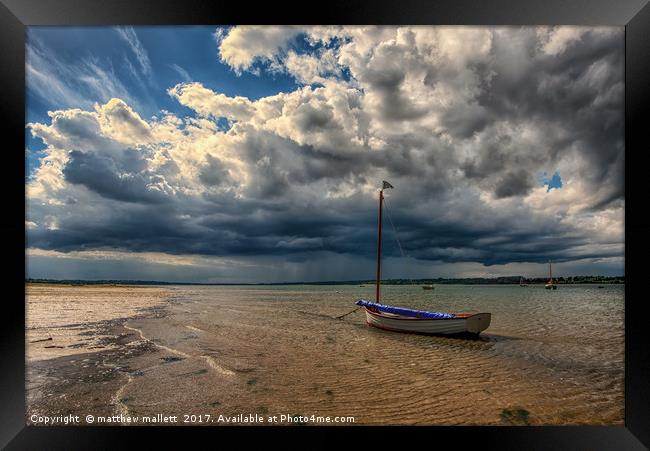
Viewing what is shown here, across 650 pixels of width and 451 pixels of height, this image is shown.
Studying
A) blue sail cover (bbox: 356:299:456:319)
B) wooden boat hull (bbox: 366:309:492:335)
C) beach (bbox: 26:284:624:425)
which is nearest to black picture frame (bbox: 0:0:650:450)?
beach (bbox: 26:284:624:425)

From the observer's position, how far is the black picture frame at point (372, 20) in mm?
3949

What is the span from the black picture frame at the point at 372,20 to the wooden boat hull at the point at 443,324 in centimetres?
723

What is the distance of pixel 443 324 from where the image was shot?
37.6ft

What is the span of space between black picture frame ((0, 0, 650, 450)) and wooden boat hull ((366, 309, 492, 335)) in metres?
7.23

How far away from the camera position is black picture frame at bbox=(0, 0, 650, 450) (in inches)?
155

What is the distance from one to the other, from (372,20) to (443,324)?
10.6 metres

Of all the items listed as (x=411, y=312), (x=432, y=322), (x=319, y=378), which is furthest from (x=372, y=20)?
(x=411, y=312)

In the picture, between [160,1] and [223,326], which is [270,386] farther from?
[223,326]

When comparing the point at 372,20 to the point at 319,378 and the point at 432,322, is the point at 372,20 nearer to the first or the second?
the point at 319,378

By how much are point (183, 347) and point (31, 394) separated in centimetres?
389

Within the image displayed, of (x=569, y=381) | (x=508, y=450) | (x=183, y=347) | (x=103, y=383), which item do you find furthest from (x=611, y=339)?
(x=103, y=383)

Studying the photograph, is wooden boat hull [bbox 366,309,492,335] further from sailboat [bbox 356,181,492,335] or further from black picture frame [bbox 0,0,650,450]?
black picture frame [bbox 0,0,650,450]

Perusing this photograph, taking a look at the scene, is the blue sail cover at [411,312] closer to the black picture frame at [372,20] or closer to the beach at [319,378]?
the beach at [319,378]

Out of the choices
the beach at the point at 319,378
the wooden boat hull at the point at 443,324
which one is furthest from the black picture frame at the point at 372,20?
the wooden boat hull at the point at 443,324
